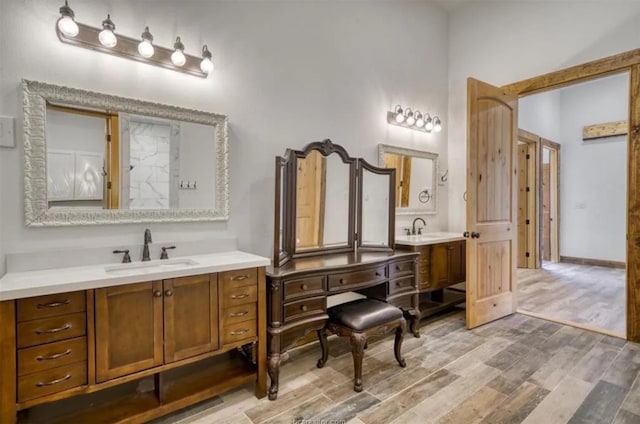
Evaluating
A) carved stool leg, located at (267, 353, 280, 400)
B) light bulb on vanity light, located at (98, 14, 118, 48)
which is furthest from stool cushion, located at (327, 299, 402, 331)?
light bulb on vanity light, located at (98, 14, 118, 48)

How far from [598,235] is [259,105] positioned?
21.6 ft

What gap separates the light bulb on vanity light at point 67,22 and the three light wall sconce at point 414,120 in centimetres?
271

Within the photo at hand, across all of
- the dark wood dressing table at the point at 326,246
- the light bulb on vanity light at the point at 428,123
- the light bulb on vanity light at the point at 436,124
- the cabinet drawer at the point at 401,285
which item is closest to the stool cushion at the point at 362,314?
the dark wood dressing table at the point at 326,246

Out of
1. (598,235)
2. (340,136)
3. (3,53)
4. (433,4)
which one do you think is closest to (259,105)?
(340,136)

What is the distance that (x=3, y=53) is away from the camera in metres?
1.74

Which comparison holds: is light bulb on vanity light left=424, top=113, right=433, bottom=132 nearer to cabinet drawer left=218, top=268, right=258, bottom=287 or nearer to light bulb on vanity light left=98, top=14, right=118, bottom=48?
cabinet drawer left=218, top=268, right=258, bottom=287

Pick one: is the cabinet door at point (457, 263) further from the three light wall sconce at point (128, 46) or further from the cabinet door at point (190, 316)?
the three light wall sconce at point (128, 46)

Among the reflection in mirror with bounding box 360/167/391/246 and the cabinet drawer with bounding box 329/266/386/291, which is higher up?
the reflection in mirror with bounding box 360/167/391/246

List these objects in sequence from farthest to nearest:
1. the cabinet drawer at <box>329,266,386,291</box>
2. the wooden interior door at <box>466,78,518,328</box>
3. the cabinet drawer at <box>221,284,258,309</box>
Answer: the wooden interior door at <box>466,78,518,328</box> → the cabinet drawer at <box>329,266,386,291</box> → the cabinet drawer at <box>221,284,258,309</box>

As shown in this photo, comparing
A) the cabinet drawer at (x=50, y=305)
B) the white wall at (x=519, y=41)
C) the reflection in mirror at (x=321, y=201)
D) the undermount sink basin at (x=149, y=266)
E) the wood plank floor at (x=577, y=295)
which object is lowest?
the wood plank floor at (x=577, y=295)

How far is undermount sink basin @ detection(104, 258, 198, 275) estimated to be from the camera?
1.81 metres

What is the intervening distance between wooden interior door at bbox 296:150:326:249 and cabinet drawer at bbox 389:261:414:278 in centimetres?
64

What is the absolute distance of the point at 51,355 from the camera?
1.48m

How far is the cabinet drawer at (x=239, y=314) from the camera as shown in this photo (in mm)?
1956
